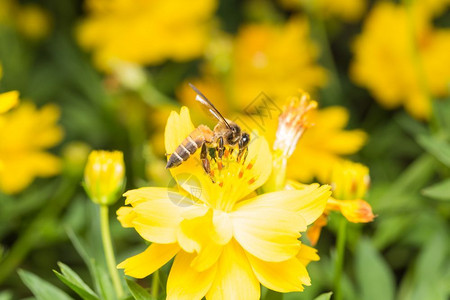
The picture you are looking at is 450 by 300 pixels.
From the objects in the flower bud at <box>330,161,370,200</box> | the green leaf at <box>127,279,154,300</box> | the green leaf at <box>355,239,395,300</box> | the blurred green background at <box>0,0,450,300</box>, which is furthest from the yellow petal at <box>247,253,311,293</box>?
the blurred green background at <box>0,0,450,300</box>

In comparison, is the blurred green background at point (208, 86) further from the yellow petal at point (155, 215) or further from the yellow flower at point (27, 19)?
the yellow petal at point (155, 215)

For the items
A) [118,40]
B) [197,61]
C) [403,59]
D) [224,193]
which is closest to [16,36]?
[118,40]

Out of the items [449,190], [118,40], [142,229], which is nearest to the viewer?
[142,229]

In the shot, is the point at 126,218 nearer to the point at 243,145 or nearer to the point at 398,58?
the point at 243,145

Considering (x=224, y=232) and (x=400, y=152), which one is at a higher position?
(x=224, y=232)

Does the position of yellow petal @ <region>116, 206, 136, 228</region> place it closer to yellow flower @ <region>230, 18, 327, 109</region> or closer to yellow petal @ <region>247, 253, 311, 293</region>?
yellow petal @ <region>247, 253, 311, 293</region>

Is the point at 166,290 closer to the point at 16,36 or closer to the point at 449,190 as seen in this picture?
the point at 449,190

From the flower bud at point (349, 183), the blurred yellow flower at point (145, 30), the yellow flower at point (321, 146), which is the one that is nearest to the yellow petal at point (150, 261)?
the flower bud at point (349, 183)
